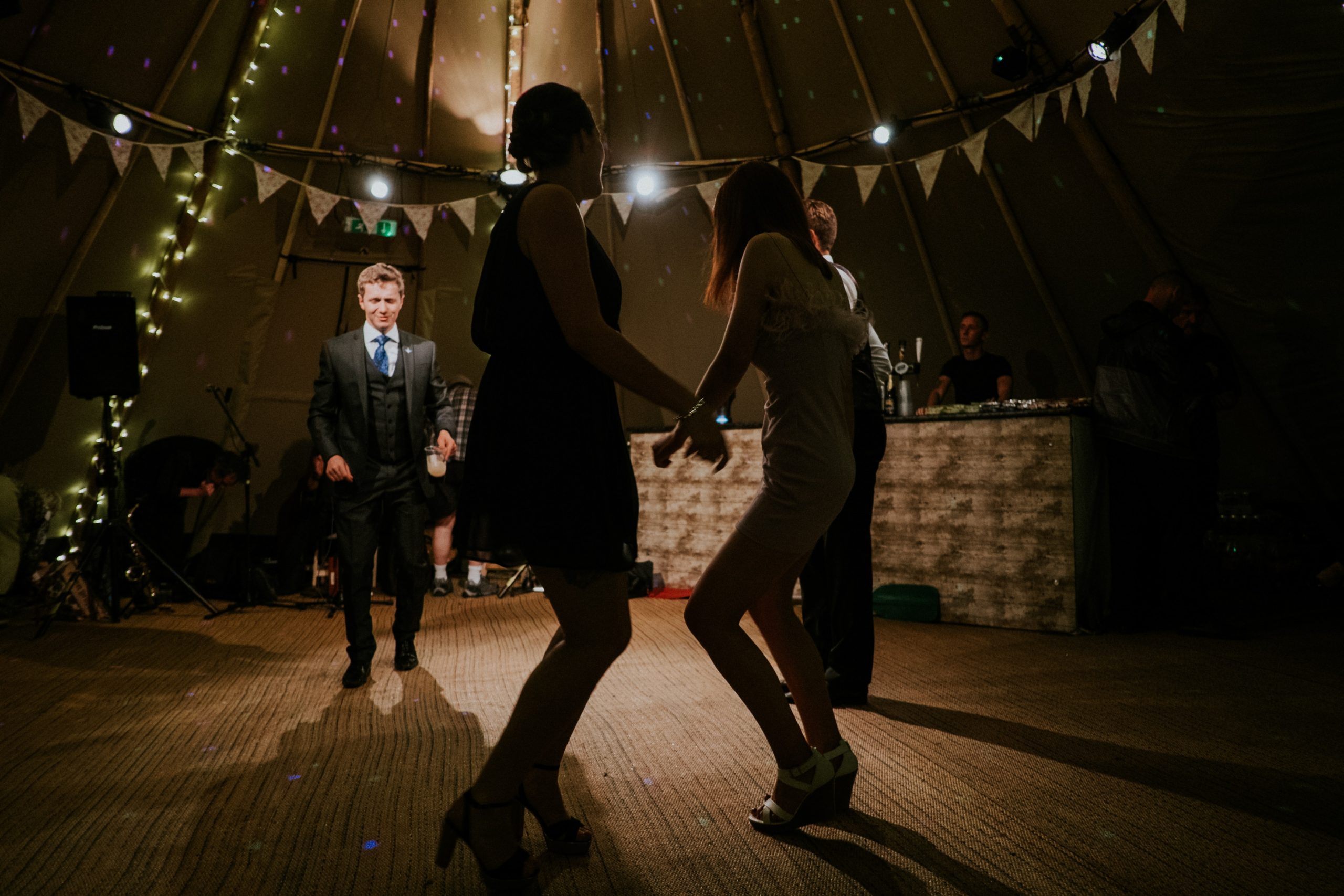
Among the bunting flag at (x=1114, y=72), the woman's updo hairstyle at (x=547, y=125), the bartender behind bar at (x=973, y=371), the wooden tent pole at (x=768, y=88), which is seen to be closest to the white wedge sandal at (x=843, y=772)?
the woman's updo hairstyle at (x=547, y=125)

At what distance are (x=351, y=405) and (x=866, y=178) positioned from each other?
13.6 ft

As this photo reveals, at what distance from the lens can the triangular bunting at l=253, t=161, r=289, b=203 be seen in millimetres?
5578

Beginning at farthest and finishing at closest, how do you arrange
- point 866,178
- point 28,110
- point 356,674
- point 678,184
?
point 678,184 < point 866,178 < point 28,110 < point 356,674

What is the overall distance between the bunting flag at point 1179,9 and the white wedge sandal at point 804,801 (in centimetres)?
370

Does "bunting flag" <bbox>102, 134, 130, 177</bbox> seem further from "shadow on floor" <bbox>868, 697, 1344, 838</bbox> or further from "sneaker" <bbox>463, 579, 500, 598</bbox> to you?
"shadow on floor" <bbox>868, 697, 1344, 838</bbox>

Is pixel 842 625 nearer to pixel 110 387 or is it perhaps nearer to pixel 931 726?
pixel 931 726

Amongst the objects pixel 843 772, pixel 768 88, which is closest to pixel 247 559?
pixel 843 772

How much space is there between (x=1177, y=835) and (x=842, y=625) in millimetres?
1105

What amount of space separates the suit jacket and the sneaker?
7.75 feet

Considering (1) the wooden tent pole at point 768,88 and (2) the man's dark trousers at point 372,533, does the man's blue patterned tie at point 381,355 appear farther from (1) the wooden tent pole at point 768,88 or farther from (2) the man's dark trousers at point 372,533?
(1) the wooden tent pole at point 768,88

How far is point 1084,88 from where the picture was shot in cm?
442

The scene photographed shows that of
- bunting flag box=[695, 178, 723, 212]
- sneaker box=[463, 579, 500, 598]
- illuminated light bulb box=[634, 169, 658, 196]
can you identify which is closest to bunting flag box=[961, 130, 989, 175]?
bunting flag box=[695, 178, 723, 212]

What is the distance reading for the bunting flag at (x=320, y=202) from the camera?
5801mm

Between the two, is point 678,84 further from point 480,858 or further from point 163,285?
point 480,858
